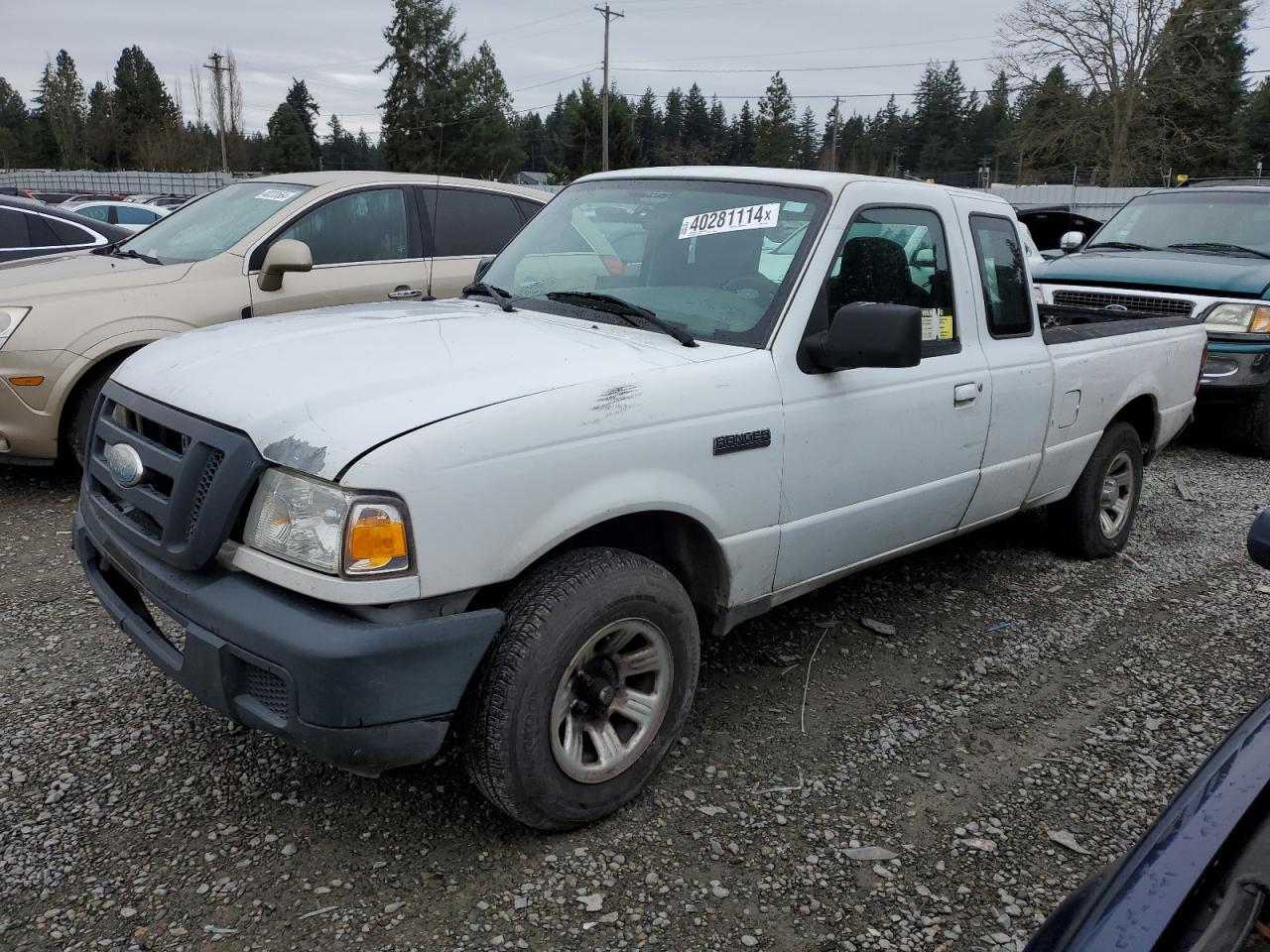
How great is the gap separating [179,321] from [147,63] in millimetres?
89890

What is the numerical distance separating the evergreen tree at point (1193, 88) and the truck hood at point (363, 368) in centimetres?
4323

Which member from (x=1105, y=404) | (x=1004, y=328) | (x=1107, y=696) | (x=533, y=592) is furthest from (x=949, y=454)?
(x=533, y=592)

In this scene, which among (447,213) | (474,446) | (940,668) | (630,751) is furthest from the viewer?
(447,213)

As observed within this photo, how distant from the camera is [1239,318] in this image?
7.36 meters

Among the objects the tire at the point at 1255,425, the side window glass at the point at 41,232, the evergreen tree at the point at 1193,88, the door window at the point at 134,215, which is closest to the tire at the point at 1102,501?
the tire at the point at 1255,425

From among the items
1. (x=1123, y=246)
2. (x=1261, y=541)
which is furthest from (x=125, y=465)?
(x=1123, y=246)

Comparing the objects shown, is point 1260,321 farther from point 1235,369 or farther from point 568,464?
point 568,464

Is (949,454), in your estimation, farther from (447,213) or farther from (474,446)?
(447,213)

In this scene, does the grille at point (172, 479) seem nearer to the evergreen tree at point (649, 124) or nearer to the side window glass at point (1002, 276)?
the side window glass at point (1002, 276)

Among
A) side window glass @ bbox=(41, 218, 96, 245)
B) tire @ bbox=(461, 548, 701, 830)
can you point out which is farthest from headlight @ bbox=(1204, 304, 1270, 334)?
side window glass @ bbox=(41, 218, 96, 245)

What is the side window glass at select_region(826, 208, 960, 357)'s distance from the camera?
3410 mm

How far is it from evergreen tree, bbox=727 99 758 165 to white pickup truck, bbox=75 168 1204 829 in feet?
333

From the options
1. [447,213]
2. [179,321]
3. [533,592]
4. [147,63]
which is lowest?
[533,592]

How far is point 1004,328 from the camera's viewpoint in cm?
410
